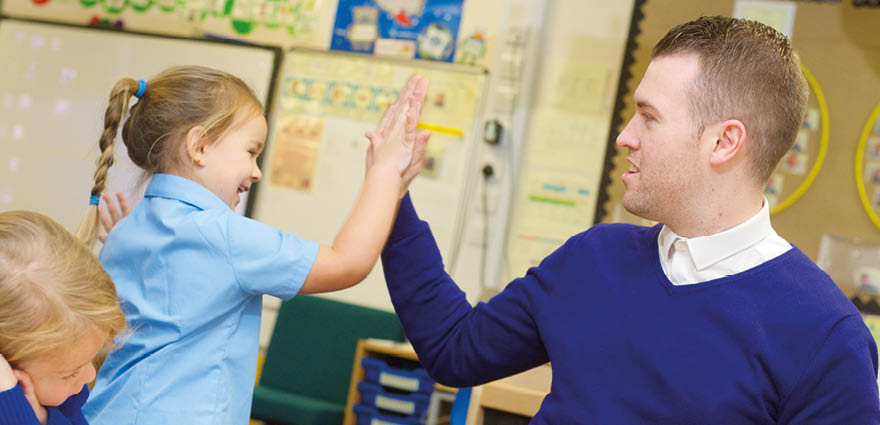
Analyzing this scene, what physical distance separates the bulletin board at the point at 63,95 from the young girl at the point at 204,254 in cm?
296

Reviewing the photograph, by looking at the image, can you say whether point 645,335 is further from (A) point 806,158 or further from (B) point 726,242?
(A) point 806,158

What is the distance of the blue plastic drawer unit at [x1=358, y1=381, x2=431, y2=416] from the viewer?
335 cm

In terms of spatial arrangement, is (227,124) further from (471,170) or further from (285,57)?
(285,57)

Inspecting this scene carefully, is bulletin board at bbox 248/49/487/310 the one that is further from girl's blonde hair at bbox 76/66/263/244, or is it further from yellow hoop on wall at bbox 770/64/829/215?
girl's blonde hair at bbox 76/66/263/244

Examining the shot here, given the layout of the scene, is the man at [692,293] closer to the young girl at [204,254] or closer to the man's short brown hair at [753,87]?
the man's short brown hair at [753,87]

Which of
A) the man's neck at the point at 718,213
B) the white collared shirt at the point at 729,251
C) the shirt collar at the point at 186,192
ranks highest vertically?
the man's neck at the point at 718,213

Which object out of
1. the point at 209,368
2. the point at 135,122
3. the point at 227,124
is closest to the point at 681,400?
the point at 209,368

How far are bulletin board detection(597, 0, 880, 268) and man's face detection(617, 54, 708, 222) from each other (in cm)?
195

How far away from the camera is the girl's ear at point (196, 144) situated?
1419 millimetres

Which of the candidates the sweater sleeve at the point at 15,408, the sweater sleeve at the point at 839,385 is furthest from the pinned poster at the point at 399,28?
the sweater sleeve at the point at 15,408

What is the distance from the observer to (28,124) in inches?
178

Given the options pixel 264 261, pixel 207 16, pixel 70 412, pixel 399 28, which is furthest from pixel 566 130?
pixel 70 412

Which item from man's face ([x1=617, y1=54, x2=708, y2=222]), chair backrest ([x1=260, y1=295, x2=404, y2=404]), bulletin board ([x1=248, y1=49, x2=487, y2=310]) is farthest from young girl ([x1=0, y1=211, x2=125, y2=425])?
bulletin board ([x1=248, y1=49, x2=487, y2=310])

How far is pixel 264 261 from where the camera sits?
1318mm
